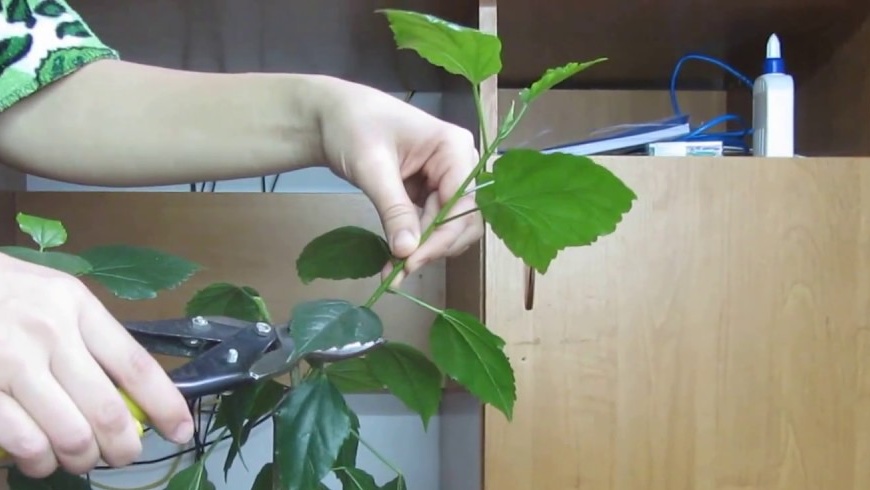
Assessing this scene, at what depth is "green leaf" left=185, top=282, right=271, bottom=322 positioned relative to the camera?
625 mm

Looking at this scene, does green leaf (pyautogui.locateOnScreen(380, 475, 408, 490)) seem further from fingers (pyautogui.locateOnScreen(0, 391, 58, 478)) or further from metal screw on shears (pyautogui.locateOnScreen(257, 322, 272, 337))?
fingers (pyautogui.locateOnScreen(0, 391, 58, 478))

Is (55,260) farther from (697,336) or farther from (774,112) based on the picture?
(774,112)

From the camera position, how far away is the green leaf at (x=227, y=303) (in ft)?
2.05

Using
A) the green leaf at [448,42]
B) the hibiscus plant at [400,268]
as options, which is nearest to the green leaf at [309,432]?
the hibiscus plant at [400,268]

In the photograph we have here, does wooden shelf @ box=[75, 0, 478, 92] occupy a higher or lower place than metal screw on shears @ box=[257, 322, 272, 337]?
higher

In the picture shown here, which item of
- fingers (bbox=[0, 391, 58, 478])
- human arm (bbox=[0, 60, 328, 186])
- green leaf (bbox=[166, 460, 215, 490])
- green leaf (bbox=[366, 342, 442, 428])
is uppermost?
human arm (bbox=[0, 60, 328, 186])

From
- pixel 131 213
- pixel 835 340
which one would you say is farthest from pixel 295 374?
pixel 131 213

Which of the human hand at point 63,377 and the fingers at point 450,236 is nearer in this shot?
the human hand at point 63,377

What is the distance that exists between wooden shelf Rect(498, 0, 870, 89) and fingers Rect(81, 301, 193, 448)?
1.91 feet

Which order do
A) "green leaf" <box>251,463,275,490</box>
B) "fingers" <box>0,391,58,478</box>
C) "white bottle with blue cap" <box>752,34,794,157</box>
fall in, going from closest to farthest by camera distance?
"fingers" <box>0,391,58,478</box> → "green leaf" <box>251,463,275,490</box> → "white bottle with blue cap" <box>752,34,794,157</box>

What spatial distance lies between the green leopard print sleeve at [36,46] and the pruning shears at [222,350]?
225 mm

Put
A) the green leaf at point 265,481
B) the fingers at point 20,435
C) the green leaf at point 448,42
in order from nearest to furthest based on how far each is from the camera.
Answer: the fingers at point 20,435 < the green leaf at point 448,42 < the green leaf at point 265,481

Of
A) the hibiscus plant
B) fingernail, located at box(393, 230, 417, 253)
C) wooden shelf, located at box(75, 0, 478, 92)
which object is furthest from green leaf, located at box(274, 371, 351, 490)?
wooden shelf, located at box(75, 0, 478, 92)

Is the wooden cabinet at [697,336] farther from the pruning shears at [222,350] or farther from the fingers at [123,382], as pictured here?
the fingers at [123,382]
